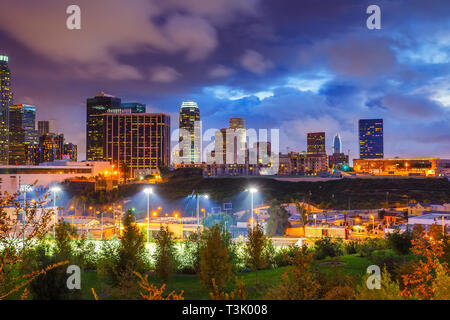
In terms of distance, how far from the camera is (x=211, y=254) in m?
12.5

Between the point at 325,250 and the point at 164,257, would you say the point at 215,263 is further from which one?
the point at 325,250

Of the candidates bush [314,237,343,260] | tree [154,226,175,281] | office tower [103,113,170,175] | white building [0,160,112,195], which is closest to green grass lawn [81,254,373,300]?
tree [154,226,175,281]

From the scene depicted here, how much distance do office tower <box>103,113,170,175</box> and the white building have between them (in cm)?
7711

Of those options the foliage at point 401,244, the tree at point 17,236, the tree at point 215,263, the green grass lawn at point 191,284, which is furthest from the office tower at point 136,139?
the tree at point 17,236

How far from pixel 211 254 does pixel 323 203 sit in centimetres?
5655

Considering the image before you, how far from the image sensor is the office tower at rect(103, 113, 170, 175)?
169 metres

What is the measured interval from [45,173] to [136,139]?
295 ft

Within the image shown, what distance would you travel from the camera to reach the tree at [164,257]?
15430 millimetres

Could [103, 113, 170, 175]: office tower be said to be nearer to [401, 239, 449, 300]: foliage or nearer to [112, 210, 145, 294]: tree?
[112, 210, 145, 294]: tree

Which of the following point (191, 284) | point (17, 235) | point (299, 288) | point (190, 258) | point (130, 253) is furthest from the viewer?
point (190, 258)

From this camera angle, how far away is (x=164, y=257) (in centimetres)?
1558

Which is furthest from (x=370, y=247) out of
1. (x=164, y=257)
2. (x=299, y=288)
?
(x=299, y=288)

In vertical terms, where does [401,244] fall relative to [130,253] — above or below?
below
